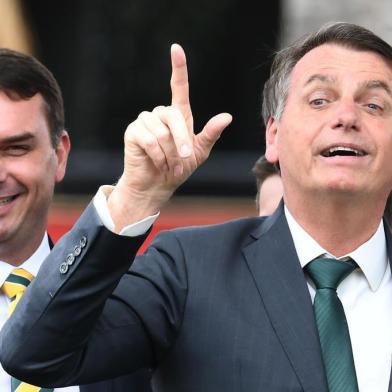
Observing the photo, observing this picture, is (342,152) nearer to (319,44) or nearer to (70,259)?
(319,44)

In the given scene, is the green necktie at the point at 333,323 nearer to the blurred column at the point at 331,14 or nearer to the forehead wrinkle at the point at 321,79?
the forehead wrinkle at the point at 321,79

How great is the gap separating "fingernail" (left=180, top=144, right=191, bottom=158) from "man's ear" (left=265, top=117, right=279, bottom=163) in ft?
2.34

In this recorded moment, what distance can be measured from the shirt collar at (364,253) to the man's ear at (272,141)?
23 cm

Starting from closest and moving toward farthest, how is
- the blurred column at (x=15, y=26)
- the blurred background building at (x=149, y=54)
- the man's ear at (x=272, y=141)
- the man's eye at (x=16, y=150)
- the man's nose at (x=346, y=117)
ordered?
the man's nose at (x=346, y=117) → the man's ear at (x=272, y=141) → the man's eye at (x=16, y=150) → the blurred background building at (x=149, y=54) → the blurred column at (x=15, y=26)

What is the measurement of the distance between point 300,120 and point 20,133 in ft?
3.12

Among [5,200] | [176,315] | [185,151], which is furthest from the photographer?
[5,200]

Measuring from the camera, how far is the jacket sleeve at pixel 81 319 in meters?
2.47

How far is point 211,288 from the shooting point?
2.72m

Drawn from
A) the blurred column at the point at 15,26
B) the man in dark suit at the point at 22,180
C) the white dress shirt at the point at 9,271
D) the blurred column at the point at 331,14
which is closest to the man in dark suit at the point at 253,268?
the white dress shirt at the point at 9,271

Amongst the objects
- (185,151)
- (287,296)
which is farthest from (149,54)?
(185,151)

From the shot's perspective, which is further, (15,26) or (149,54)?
(15,26)

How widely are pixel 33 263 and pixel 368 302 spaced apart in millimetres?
1102

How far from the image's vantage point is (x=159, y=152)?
2.40 meters

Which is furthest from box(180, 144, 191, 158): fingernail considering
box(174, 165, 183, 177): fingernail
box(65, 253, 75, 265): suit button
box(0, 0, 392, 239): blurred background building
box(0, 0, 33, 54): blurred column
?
box(0, 0, 33, 54): blurred column
